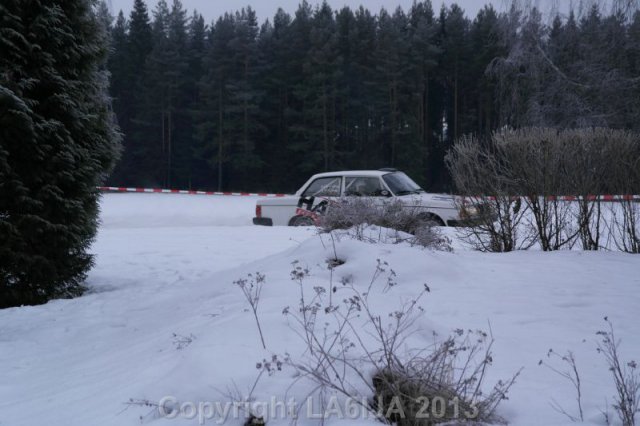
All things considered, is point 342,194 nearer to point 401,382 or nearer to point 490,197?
point 490,197

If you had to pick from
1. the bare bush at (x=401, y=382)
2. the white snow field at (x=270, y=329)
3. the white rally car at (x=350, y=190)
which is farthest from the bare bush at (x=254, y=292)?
the white rally car at (x=350, y=190)

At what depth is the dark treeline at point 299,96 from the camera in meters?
39.0

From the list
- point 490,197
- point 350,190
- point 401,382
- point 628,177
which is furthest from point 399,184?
point 401,382

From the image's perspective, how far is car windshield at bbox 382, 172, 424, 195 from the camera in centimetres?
1078

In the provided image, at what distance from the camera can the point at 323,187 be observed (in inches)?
452

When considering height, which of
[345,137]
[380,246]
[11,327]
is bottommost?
[11,327]

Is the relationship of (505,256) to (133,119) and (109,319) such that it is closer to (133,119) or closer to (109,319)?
(109,319)

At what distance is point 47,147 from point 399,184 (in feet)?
21.8

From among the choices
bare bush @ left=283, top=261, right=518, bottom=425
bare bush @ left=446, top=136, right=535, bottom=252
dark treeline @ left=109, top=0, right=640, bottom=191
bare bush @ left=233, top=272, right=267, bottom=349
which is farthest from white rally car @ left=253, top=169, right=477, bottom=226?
dark treeline @ left=109, top=0, right=640, bottom=191

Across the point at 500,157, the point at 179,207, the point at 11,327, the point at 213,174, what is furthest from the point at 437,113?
the point at 11,327

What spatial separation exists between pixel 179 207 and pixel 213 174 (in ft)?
73.7

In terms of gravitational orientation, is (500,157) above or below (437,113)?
below

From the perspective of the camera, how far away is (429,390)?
9.38ft

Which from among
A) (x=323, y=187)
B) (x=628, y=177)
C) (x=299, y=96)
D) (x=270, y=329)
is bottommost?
(x=270, y=329)
